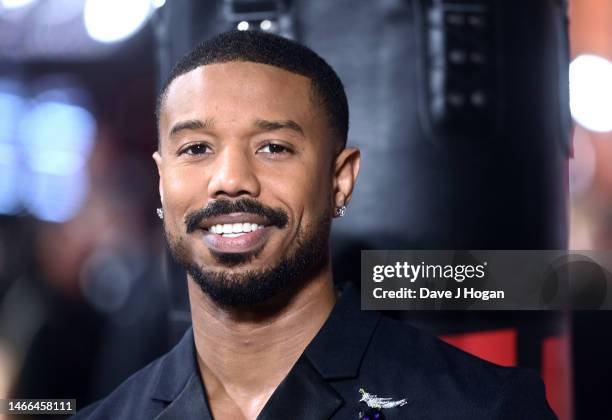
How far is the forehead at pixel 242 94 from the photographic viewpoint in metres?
1.65

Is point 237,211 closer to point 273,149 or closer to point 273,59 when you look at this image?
point 273,149

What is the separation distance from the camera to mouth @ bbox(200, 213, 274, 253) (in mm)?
1616

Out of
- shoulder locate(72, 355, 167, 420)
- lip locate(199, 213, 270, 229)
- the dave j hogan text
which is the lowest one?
shoulder locate(72, 355, 167, 420)

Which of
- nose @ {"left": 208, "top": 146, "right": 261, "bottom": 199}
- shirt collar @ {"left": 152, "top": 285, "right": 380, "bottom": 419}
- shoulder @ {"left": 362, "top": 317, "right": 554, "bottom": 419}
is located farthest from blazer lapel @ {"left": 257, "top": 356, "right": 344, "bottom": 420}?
nose @ {"left": 208, "top": 146, "right": 261, "bottom": 199}

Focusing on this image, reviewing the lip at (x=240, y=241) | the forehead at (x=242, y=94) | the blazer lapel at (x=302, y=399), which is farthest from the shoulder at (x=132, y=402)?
the forehead at (x=242, y=94)

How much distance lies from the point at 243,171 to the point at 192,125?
16 cm

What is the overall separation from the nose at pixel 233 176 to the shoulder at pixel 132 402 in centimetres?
53

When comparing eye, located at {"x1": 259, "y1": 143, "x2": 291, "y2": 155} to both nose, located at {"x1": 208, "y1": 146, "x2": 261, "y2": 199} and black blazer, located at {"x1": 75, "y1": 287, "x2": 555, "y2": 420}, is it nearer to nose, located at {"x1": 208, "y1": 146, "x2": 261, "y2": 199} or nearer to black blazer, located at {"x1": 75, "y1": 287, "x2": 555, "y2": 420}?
nose, located at {"x1": 208, "y1": 146, "x2": 261, "y2": 199}

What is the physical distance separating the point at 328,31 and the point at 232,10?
10.8 inches

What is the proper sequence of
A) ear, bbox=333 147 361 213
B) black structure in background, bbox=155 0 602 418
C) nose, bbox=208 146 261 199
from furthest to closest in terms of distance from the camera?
1. black structure in background, bbox=155 0 602 418
2. ear, bbox=333 147 361 213
3. nose, bbox=208 146 261 199

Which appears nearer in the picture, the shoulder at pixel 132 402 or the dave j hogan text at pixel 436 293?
the shoulder at pixel 132 402

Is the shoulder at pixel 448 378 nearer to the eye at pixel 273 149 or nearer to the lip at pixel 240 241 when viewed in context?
the lip at pixel 240 241

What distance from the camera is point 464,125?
2.04m

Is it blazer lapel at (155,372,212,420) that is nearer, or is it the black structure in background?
blazer lapel at (155,372,212,420)
